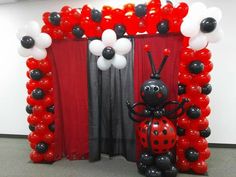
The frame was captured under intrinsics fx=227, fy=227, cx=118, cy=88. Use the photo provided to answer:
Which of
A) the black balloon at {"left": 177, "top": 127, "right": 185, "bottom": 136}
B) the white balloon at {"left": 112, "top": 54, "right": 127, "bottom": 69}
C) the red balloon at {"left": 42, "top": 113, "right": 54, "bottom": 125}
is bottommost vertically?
the black balloon at {"left": 177, "top": 127, "right": 185, "bottom": 136}

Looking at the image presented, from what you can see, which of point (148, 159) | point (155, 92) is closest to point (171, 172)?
point (148, 159)

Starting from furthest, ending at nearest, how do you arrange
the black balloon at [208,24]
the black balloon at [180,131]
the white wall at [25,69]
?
the white wall at [25,69] < the black balloon at [180,131] < the black balloon at [208,24]

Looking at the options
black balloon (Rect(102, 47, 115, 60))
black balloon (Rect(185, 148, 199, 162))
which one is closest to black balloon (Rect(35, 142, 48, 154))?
black balloon (Rect(102, 47, 115, 60))

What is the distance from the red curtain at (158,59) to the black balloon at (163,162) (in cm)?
46

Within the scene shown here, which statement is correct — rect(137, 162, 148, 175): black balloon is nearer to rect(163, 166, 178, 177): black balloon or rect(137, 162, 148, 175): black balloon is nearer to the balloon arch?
the balloon arch

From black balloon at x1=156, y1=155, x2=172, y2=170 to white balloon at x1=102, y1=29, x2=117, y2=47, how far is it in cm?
148

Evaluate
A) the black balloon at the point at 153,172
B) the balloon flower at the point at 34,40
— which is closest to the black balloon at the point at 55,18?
the balloon flower at the point at 34,40

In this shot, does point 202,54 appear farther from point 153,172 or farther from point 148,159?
point 153,172

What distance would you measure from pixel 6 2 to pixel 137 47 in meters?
2.91

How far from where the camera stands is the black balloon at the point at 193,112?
278cm

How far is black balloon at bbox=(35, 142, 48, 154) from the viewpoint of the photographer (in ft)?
10.6

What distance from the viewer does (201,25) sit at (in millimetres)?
2500

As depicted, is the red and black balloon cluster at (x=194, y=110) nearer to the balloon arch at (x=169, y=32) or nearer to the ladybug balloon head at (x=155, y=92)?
the balloon arch at (x=169, y=32)

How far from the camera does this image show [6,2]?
14.1 feet
